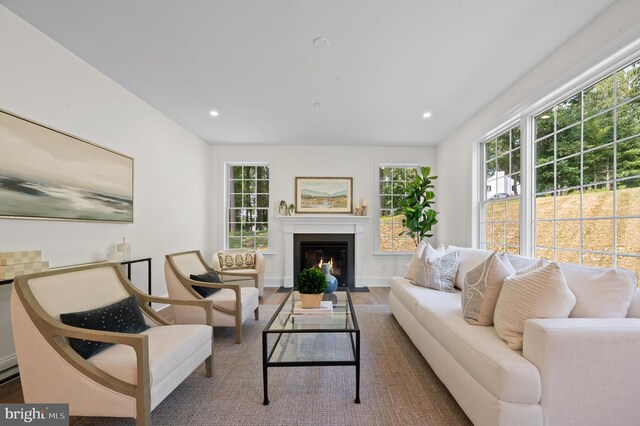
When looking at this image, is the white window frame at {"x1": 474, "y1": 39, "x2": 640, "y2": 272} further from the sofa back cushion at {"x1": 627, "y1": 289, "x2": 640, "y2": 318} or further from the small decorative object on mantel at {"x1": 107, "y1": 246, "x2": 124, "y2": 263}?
the small decorative object on mantel at {"x1": 107, "y1": 246, "x2": 124, "y2": 263}

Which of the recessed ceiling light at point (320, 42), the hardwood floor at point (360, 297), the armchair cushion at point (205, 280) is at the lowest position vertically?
the hardwood floor at point (360, 297)

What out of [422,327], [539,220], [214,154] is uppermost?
[214,154]

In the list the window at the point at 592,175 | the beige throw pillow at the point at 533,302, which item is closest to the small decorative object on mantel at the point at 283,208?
the window at the point at 592,175

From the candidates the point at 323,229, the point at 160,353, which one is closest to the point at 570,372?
the point at 160,353

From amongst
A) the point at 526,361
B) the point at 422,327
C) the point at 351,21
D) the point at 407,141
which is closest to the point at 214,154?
the point at 407,141

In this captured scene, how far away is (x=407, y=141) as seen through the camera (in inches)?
210

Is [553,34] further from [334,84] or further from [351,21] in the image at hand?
[334,84]

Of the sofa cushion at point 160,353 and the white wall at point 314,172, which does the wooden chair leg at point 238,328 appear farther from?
the white wall at point 314,172

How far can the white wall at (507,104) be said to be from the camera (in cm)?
A: 207

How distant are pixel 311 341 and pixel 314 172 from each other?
358cm

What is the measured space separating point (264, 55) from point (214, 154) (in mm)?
3274

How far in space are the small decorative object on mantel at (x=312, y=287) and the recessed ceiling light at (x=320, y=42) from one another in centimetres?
188

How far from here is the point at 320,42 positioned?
8.06ft

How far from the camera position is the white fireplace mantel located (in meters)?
5.38
